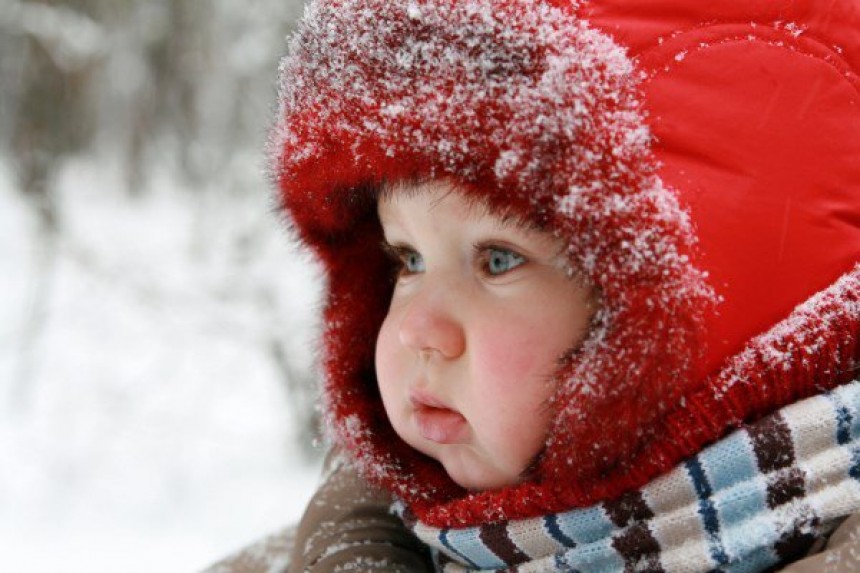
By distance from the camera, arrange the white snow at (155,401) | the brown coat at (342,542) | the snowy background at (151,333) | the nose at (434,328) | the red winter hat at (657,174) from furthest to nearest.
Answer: the snowy background at (151,333)
the white snow at (155,401)
the brown coat at (342,542)
the nose at (434,328)
the red winter hat at (657,174)

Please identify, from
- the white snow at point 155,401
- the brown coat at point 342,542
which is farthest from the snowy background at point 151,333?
the brown coat at point 342,542

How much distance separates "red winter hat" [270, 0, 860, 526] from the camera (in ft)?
2.14

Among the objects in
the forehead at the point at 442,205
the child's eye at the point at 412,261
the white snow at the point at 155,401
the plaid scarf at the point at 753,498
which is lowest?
the plaid scarf at the point at 753,498

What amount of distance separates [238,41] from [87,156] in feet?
8.89

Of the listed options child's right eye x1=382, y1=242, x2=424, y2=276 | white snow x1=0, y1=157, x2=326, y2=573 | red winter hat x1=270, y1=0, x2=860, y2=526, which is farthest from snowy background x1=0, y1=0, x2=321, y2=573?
red winter hat x1=270, y1=0, x2=860, y2=526

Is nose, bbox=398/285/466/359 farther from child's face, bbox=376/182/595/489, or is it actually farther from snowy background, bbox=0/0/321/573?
snowy background, bbox=0/0/321/573

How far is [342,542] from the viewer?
992 mm

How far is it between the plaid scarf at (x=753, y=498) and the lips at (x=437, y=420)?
159 mm

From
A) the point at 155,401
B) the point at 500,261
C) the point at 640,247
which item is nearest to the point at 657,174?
the point at 640,247

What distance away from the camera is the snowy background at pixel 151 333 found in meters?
3.28

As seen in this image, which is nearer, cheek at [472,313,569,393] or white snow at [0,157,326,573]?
cheek at [472,313,569,393]

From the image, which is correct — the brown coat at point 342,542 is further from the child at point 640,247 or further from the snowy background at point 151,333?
the snowy background at point 151,333

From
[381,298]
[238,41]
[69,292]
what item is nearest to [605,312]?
[381,298]

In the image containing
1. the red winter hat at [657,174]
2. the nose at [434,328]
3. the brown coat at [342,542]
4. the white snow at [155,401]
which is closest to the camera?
the red winter hat at [657,174]
